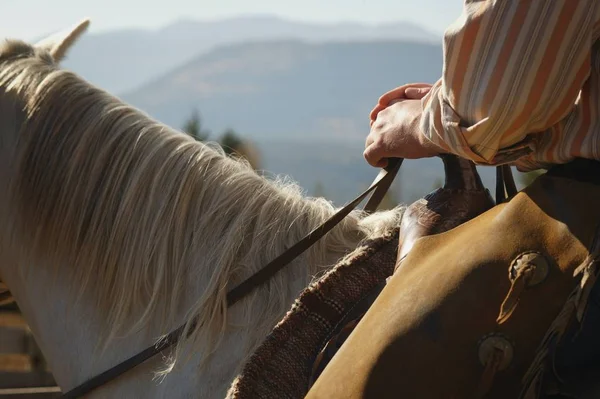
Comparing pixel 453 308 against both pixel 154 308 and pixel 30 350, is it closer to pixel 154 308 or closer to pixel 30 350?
pixel 154 308

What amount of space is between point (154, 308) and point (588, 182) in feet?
3.89

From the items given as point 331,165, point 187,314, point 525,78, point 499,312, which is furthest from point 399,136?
point 331,165

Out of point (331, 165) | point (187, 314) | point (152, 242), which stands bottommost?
point (331, 165)

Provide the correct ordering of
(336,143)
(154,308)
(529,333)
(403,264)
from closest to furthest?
1. (529,333)
2. (403,264)
3. (154,308)
4. (336,143)

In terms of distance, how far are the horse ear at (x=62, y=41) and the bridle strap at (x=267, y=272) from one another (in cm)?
113

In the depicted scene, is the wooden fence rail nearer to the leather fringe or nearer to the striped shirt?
the striped shirt

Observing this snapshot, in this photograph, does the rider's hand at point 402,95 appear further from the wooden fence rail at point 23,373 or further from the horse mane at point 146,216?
the wooden fence rail at point 23,373

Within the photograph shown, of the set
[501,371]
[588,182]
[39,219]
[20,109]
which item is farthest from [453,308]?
[20,109]

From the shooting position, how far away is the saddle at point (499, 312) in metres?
1.48

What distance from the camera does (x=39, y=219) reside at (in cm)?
238

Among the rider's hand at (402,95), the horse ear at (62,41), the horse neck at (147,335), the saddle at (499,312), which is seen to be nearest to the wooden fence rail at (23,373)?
the horse ear at (62,41)

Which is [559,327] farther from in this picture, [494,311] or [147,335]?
[147,335]

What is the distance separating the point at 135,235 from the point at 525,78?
118 centimetres

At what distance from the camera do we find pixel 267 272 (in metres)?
2.13
